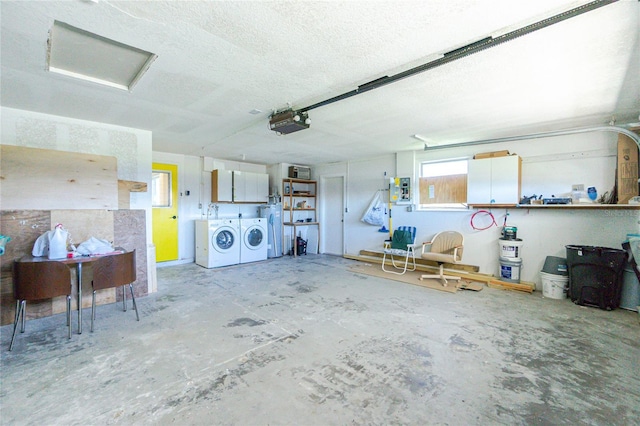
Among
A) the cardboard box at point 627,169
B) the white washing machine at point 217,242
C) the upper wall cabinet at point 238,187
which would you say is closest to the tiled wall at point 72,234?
the white washing machine at point 217,242

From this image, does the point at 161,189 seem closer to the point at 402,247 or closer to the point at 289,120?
the point at 289,120

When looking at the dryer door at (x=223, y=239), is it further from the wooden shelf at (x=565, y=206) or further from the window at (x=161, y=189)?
the wooden shelf at (x=565, y=206)

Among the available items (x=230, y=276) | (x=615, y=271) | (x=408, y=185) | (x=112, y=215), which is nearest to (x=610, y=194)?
(x=615, y=271)

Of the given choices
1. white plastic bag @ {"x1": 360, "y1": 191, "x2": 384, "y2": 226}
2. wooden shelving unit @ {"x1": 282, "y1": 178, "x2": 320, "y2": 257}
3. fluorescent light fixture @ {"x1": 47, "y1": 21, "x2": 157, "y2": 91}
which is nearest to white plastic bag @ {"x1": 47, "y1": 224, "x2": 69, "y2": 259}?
fluorescent light fixture @ {"x1": 47, "y1": 21, "x2": 157, "y2": 91}

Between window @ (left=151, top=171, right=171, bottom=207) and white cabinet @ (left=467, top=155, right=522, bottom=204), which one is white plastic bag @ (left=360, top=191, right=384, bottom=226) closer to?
white cabinet @ (left=467, top=155, right=522, bottom=204)

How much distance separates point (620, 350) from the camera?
2379 mm

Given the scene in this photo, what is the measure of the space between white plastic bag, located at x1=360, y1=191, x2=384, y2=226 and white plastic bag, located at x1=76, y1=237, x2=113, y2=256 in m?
4.70

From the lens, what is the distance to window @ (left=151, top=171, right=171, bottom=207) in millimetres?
5586

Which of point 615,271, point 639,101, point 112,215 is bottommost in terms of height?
point 615,271

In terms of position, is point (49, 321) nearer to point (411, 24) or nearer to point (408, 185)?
point (411, 24)

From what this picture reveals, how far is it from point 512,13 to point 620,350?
9.71 feet

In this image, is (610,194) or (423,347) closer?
(423,347)

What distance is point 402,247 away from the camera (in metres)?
5.10

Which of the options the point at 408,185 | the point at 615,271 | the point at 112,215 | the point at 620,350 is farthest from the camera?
the point at 408,185
